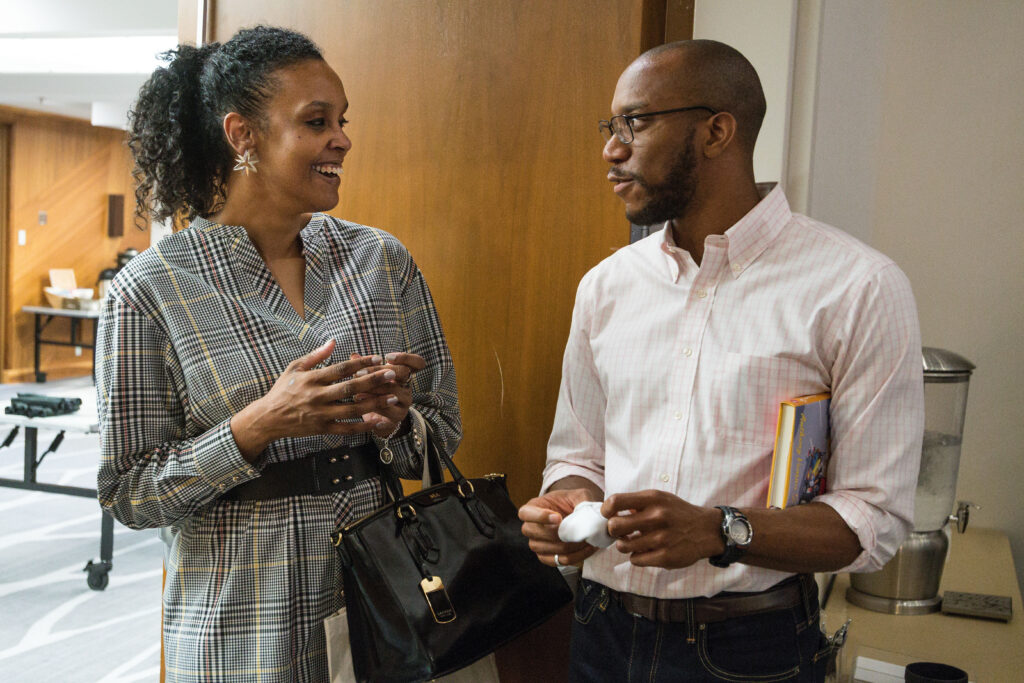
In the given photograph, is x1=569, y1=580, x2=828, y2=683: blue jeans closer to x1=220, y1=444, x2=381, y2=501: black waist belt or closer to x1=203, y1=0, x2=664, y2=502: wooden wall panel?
x1=220, y1=444, x2=381, y2=501: black waist belt

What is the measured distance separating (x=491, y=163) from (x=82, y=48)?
7.14m

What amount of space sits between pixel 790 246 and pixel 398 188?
3.68 ft

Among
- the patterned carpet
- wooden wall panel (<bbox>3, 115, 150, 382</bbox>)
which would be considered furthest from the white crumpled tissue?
wooden wall panel (<bbox>3, 115, 150, 382</bbox>)

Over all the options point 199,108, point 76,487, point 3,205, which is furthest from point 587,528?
point 3,205

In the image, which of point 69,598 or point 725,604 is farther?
point 69,598

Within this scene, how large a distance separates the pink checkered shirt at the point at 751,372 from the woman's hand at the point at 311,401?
362 millimetres

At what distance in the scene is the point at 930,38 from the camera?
105 inches

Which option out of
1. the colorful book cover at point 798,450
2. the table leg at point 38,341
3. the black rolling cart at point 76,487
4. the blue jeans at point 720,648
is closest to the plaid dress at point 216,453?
the blue jeans at point 720,648

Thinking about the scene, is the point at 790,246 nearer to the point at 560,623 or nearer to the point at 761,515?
the point at 761,515

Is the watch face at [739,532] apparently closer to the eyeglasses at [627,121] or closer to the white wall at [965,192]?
the eyeglasses at [627,121]

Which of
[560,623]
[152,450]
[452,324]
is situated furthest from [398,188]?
[560,623]

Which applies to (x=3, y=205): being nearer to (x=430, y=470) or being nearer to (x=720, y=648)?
(x=430, y=470)

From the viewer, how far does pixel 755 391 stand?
125 cm

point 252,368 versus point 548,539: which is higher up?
point 252,368
